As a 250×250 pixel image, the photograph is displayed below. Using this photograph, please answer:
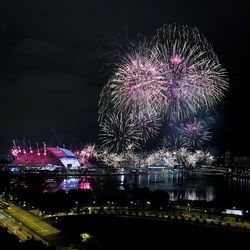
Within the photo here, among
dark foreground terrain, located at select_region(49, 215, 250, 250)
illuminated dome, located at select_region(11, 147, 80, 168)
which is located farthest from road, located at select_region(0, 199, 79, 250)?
illuminated dome, located at select_region(11, 147, 80, 168)

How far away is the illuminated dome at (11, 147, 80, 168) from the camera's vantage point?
92.2 metres

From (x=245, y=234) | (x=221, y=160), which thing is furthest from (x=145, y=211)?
(x=221, y=160)

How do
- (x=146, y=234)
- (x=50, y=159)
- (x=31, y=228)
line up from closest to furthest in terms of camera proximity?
(x=31, y=228) < (x=146, y=234) < (x=50, y=159)

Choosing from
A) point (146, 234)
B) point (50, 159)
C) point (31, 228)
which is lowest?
point (146, 234)

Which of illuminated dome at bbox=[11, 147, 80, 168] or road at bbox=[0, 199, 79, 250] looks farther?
illuminated dome at bbox=[11, 147, 80, 168]

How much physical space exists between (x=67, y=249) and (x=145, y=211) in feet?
39.1

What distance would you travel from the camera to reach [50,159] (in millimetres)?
93750

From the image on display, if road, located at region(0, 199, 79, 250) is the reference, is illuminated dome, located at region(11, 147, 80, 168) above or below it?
above

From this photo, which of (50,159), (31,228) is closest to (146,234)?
(31,228)

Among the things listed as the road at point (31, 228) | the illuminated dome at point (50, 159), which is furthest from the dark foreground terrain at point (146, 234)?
the illuminated dome at point (50, 159)

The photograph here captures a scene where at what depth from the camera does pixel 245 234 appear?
23.7 m

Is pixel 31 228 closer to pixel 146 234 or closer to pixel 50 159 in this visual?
pixel 146 234

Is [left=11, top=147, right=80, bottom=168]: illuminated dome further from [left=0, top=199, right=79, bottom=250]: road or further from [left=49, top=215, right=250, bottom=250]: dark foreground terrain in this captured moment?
[left=49, top=215, right=250, bottom=250]: dark foreground terrain

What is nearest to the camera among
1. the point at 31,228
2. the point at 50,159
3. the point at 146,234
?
the point at 31,228
